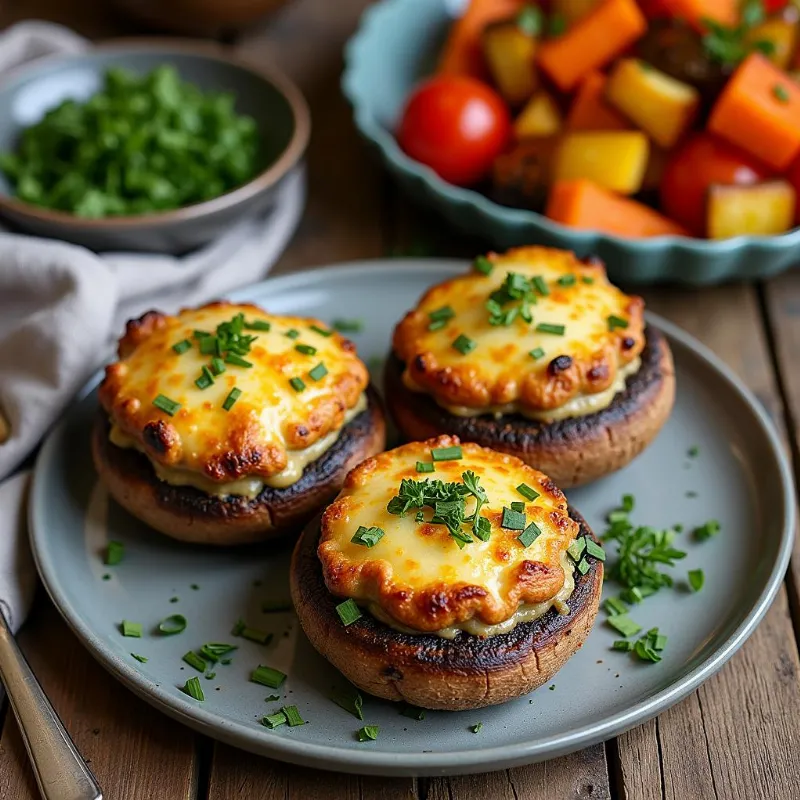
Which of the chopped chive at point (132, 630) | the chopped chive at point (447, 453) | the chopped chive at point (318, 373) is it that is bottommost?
the chopped chive at point (132, 630)

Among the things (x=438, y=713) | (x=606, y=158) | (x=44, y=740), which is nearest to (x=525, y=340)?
(x=438, y=713)

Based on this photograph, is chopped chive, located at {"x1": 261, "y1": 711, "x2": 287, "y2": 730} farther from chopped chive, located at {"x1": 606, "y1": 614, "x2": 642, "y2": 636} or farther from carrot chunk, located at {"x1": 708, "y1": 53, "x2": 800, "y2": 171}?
carrot chunk, located at {"x1": 708, "y1": 53, "x2": 800, "y2": 171}

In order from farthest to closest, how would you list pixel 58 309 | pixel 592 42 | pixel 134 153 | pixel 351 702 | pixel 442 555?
1. pixel 592 42
2. pixel 134 153
3. pixel 58 309
4. pixel 351 702
5. pixel 442 555

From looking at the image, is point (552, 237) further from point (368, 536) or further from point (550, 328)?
point (368, 536)

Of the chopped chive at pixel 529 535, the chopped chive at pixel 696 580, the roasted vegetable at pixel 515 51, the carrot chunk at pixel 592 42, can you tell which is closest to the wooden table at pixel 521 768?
the chopped chive at pixel 696 580

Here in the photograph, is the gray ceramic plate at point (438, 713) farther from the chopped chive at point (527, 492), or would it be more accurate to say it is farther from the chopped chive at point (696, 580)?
the chopped chive at point (527, 492)

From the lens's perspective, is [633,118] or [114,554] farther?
[633,118]

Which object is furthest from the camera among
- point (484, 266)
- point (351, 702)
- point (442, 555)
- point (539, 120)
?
point (539, 120)

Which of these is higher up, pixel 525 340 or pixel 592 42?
pixel 592 42

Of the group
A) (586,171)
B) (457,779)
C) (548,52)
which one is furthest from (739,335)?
(457,779)
